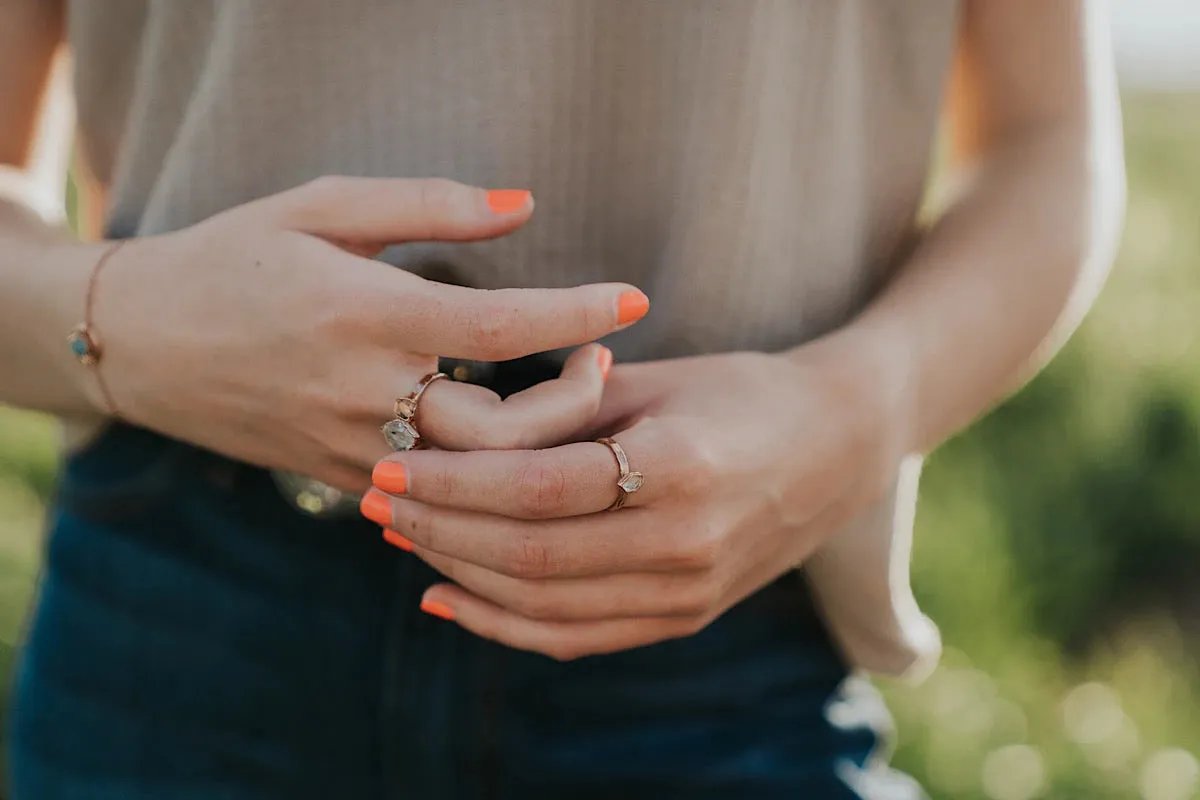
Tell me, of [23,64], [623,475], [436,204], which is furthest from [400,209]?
[23,64]

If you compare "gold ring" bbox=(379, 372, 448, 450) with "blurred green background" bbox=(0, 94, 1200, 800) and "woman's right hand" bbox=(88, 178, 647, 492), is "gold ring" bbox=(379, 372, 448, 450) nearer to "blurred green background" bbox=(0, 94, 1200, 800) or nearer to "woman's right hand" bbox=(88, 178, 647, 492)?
"woman's right hand" bbox=(88, 178, 647, 492)

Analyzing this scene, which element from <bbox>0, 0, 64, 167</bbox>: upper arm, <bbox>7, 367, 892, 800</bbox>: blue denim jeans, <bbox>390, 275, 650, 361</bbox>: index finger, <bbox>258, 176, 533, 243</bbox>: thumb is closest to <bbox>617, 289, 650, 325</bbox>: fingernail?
<bbox>390, 275, 650, 361</bbox>: index finger

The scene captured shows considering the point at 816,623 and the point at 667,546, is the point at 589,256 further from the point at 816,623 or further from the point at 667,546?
the point at 816,623

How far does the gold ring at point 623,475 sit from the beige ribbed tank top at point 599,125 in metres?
0.16

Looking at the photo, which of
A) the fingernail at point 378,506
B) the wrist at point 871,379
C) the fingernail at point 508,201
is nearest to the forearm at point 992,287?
the wrist at point 871,379

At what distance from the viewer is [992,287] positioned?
3.15ft

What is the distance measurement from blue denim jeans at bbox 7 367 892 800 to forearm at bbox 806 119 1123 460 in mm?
225

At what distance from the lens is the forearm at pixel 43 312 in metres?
0.88

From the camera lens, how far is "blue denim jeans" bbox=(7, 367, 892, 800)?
3.06 ft

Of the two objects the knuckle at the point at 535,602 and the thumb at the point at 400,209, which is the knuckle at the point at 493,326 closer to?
the thumb at the point at 400,209

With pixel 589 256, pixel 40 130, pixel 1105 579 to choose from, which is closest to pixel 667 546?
pixel 589 256

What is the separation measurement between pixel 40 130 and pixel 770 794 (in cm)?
97

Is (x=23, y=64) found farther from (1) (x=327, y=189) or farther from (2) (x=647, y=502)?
(2) (x=647, y=502)

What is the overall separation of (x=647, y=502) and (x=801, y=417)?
15 cm
